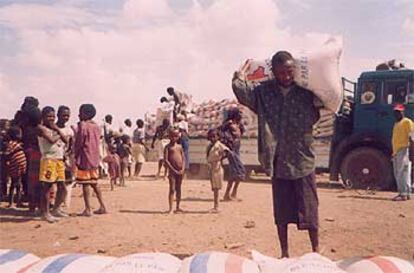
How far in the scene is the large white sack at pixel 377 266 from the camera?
9.24 feet

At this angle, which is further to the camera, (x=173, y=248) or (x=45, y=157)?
(x=45, y=157)

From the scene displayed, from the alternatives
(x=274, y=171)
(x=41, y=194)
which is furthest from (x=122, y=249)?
(x=41, y=194)

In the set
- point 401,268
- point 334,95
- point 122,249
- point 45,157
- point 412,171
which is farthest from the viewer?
point 412,171

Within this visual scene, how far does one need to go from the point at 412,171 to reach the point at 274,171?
6.47 meters

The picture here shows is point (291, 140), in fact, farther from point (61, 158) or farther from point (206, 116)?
point (206, 116)

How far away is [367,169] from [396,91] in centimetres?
161

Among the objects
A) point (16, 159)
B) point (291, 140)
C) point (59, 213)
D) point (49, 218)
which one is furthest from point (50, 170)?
point (291, 140)

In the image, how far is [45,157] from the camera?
6.46 meters

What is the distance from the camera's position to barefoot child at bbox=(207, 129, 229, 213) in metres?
7.30

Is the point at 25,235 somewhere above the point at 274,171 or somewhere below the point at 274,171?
below

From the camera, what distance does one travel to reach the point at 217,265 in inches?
110

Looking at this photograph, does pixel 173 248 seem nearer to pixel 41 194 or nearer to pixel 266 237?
pixel 266 237

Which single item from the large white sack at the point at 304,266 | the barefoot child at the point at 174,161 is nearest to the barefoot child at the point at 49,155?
the barefoot child at the point at 174,161

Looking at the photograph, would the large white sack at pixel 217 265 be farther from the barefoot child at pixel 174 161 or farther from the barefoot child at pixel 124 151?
the barefoot child at pixel 124 151
